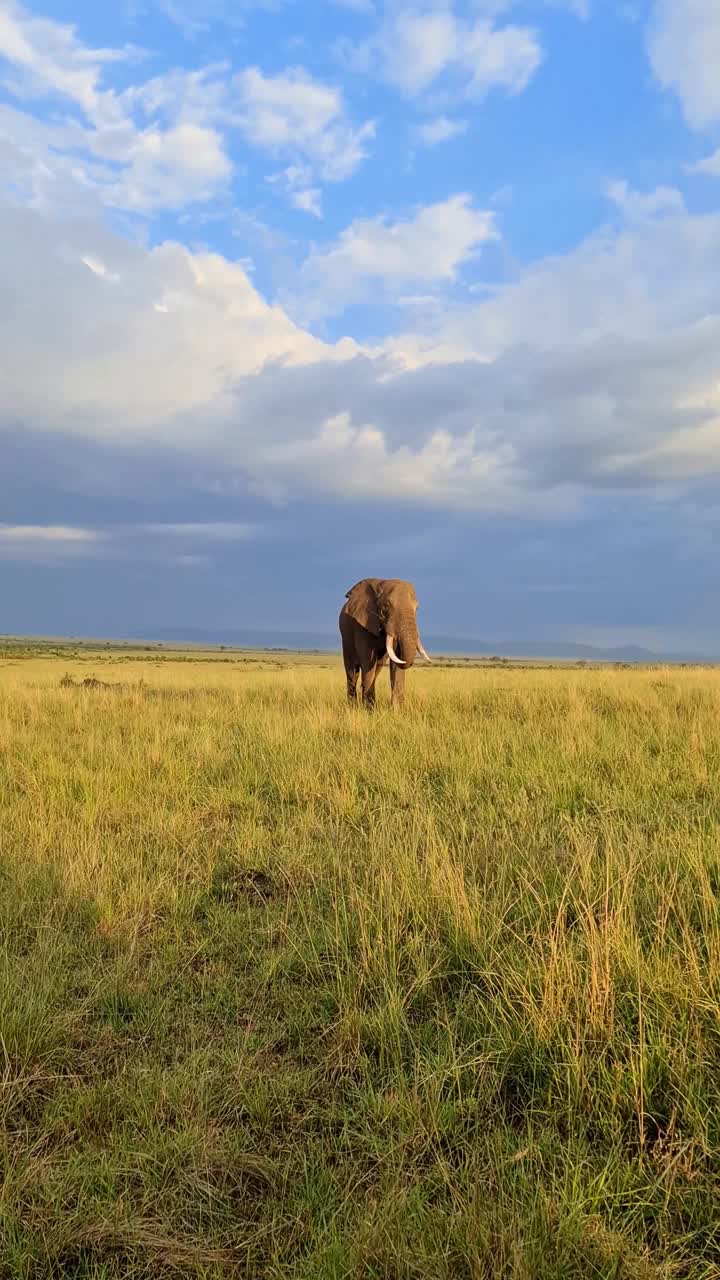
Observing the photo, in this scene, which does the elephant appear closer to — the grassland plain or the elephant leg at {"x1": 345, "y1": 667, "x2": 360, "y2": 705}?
the elephant leg at {"x1": 345, "y1": 667, "x2": 360, "y2": 705}

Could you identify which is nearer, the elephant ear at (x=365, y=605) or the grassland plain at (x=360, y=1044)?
the grassland plain at (x=360, y=1044)

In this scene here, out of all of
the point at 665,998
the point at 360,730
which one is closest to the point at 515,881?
the point at 665,998

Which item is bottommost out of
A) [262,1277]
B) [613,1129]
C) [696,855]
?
[262,1277]

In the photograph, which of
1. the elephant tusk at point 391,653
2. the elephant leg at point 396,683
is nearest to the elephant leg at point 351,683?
the elephant leg at point 396,683

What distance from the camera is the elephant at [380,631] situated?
14.0 meters

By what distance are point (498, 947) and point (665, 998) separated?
2.61ft

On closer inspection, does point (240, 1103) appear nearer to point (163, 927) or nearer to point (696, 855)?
point (163, 927)

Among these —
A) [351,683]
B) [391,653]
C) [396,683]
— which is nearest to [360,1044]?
[391,653]

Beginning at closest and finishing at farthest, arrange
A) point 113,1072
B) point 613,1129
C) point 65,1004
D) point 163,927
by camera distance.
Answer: point 613,1129 → point 113,1072 → point 65,1004 → point 163,927

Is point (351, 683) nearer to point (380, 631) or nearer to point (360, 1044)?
point (380, 631)

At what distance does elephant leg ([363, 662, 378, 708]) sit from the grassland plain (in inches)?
296

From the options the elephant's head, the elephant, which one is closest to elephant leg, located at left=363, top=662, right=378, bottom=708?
the elephant

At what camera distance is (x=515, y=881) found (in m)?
4.37

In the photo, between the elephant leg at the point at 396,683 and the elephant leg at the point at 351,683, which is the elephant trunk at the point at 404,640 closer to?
the elephant leg at the point at 396,683
